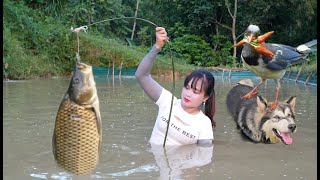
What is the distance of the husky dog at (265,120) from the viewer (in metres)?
5.15

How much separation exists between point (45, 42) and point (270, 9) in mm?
12557

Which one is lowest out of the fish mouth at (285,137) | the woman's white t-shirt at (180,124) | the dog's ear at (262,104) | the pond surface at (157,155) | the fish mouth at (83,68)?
the pond surface at (157,155)

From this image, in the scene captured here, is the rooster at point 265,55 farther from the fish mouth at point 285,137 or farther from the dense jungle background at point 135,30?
the dense jungle background at point 135,30

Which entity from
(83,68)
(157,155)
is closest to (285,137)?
(157,155)

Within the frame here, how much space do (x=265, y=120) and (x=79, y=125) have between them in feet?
10.2

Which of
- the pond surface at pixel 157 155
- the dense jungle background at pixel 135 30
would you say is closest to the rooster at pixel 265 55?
the pond surface at pixel 157 155

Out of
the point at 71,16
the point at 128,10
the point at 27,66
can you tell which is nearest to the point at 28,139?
the point at 27,66

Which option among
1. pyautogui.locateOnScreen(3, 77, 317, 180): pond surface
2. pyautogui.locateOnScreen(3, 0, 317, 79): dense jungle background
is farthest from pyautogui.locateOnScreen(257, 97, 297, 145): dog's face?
pyautogui.locateOnScreen(3, 0, 317, 79): dense jungle background

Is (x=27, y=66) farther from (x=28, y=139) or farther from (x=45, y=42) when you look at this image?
(x=28, y=139)

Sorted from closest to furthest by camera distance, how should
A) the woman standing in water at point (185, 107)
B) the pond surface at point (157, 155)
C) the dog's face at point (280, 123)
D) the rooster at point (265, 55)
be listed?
the pond surface at point (157, 155) → the woman standing in water at point (185, 107) → the rooster at point (265, 55) → the dog's face at point (280, 123)

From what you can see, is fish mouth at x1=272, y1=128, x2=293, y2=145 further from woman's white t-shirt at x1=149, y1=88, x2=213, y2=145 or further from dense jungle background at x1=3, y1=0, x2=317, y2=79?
dense jungle background at x1=3, y1=0, x2=317, y2=79

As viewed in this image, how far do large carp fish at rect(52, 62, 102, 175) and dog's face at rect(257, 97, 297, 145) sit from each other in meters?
2.78

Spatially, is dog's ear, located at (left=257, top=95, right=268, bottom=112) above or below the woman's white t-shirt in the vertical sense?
above

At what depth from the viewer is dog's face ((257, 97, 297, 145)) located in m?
5.10
